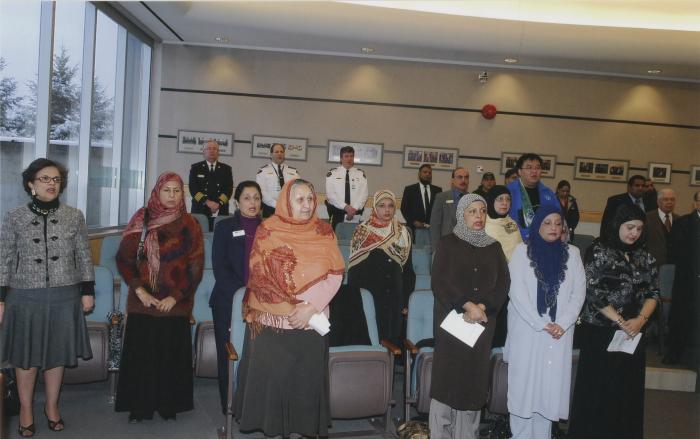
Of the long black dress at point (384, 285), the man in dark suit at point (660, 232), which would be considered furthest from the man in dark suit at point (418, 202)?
the long black dress at point (384, 285)

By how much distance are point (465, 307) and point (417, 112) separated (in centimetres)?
649

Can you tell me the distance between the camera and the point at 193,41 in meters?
8.88

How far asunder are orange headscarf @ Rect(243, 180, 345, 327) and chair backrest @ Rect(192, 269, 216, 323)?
139cm

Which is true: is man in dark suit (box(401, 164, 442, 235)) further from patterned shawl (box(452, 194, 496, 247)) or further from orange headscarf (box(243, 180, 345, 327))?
orange headscarf (box(243, 180, 345, 327))

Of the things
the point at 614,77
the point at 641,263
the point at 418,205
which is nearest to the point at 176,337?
the point at 641,263

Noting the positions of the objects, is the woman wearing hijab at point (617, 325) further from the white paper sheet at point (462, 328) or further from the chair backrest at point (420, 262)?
the chair backrest at point (420, 262)

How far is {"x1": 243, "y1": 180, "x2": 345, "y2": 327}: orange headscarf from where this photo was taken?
3033mm

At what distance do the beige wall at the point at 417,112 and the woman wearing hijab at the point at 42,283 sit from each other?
18.9 feet

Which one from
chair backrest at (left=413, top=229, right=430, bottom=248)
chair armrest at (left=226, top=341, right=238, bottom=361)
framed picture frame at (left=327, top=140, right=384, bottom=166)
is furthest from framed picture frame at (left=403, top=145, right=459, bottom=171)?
chair armrest at (left=226, top=341, right=238, bottom=361)

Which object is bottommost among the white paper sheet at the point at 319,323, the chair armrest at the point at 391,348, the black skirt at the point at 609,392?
the black skirt at the point at 609,392

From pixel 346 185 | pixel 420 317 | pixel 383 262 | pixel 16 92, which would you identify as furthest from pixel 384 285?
pixel 16 92

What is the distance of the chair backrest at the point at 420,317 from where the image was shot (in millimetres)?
3887

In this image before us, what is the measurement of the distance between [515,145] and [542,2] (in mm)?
3152

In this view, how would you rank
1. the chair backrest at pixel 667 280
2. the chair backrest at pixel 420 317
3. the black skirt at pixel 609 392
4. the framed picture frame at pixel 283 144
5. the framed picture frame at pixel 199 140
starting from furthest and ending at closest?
1. the framed picture frame at pixel 283 144
2. the framed picture frame at pixel 199 140
3. the chair backrest at pixel 667 280
4. the chair backrest at pixel 420 317
5. the black skirt at pixel 609 392
